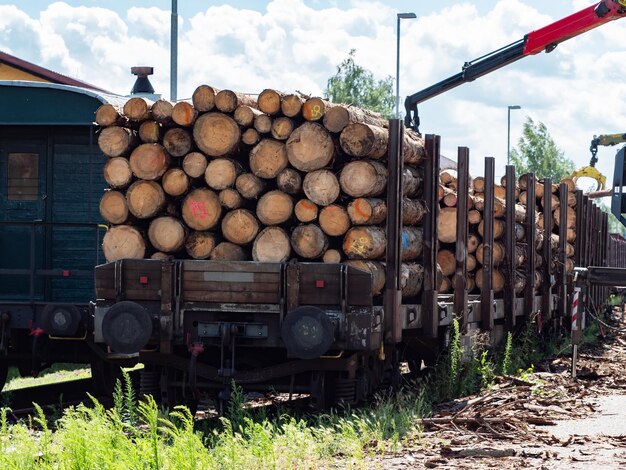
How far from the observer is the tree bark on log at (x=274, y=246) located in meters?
9.79

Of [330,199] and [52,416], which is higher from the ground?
[330,199]

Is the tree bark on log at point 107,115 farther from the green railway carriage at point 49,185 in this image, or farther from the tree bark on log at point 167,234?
the green railway carriage at point 49,185

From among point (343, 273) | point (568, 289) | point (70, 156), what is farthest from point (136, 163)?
point (568, 289)

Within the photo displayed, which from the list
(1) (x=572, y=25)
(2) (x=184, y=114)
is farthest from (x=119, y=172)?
(1) (x=572, y=25)

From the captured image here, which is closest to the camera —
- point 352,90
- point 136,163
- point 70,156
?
point 136,163

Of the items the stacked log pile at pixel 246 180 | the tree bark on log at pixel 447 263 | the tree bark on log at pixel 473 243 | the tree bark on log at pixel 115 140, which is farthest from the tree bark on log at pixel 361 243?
the tree bark on log at pixel 473 243

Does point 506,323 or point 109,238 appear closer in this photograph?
point 109,238

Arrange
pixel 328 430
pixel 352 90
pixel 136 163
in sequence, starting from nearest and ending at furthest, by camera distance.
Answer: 1. pixel 328 430
2. pixel 136 163
3. pixel 352 90

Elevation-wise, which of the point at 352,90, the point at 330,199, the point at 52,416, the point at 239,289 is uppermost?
the point at 352,90

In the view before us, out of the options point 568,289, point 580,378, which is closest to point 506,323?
point 580,378

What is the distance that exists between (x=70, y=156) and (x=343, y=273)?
4752mm

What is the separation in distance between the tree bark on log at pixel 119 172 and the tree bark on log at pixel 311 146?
1516 mm

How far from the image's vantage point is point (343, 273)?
9414 millimetres

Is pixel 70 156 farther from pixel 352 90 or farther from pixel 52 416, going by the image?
pixel 352 90
